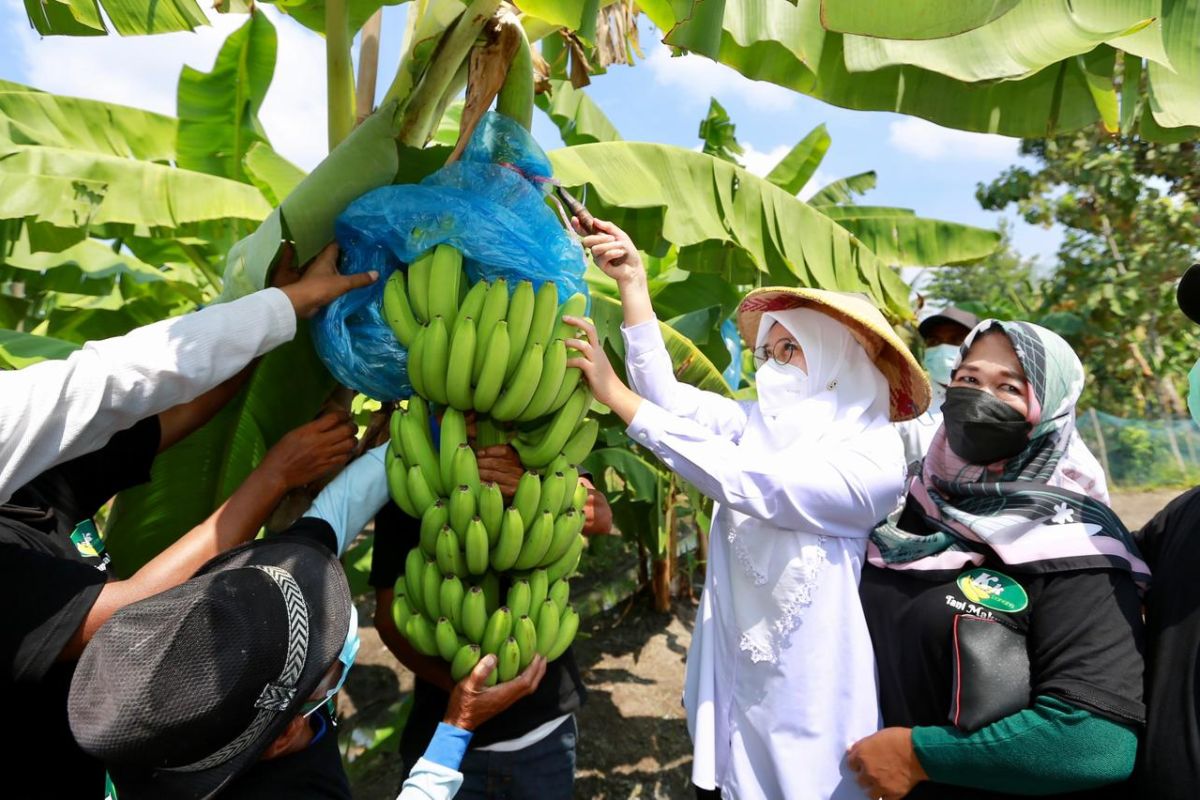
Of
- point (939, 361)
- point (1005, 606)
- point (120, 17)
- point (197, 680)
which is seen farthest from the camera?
point (939, 361)

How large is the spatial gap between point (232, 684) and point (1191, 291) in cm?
170

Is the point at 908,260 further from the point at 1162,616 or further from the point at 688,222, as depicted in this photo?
the point at 1162,616

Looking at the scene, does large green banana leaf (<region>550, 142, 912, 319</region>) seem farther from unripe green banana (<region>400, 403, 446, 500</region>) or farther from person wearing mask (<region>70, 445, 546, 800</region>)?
person wearing mask (<region>70, 445, 546, 800</region>)

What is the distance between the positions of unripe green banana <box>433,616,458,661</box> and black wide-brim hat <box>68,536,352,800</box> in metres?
0.31

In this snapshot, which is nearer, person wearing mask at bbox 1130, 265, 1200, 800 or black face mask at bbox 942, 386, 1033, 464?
person wearing mask at bbox 1130, 265, 1200, 800

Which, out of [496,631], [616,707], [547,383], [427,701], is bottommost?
[616,707]

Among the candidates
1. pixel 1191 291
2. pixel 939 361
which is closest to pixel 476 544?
pixel 1191 291

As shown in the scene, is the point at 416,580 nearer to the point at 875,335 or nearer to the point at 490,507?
the point at 490,507

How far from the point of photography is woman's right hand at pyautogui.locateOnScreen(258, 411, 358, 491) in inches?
56.1

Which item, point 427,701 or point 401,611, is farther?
point 427,701

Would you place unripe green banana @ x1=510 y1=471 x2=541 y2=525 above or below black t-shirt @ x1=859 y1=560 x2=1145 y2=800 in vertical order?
above

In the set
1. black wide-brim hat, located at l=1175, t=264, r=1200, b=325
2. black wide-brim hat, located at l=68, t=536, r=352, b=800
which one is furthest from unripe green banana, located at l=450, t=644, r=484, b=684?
black wide-brim hat, located at l=1175, t=264, r=1200, b=325

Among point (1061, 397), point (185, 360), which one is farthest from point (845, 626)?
point (185, 360)

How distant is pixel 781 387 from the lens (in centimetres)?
168
